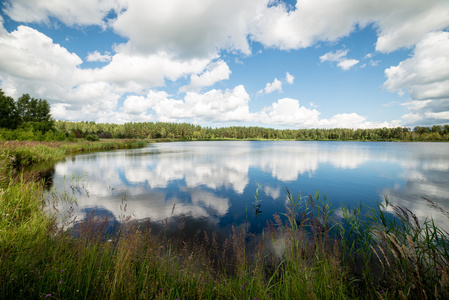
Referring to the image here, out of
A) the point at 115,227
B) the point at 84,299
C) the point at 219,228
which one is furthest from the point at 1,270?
the point at 219,228

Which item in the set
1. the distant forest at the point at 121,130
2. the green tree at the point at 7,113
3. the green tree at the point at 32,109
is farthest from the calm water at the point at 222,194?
the green tree at the point at 32,109

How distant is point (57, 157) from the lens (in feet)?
99.2

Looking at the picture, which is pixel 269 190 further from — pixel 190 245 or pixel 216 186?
pixel 190 245

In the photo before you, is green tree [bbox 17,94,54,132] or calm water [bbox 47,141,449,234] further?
green tree [bbox 17,94,54,132]

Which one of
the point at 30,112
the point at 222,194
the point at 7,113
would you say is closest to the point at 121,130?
the point at 30,112

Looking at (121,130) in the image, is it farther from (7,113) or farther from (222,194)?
(222,194)

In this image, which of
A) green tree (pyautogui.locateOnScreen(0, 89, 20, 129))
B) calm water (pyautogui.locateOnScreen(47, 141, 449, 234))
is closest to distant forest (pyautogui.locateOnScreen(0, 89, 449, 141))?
green tree (pyautogui.locateOnScreen(0, 89, 20, 129))

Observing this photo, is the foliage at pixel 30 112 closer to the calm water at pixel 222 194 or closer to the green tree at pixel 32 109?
the green tree at pixel 32 109

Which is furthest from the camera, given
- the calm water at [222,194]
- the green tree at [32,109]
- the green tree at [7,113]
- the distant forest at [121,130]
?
the green tree at [32,109]

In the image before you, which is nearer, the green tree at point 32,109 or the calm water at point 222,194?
the calm water at point 222,194

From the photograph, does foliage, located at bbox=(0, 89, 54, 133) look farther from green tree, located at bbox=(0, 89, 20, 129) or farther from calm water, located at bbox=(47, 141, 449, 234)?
calm water, located at bbox=(47, 141, 449, 234)

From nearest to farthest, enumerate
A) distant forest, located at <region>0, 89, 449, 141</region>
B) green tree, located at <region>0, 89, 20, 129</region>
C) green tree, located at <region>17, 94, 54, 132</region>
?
green tree, located at <region>0, 89, 20, 129</region>
distant forest, located at <region>0, 89, 449, 141</region>
green tree, located at <region>17, 94, 54, 132</region>

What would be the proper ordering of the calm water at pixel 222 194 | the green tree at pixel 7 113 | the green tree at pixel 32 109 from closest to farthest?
the calm water at pixel 222 194 < the green tree at pixel 7 113 < the green tree at pixel 32 109

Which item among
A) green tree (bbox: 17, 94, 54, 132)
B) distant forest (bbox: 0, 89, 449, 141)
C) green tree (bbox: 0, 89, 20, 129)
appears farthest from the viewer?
green tree (bbox: 17, 94, 54, 132)
